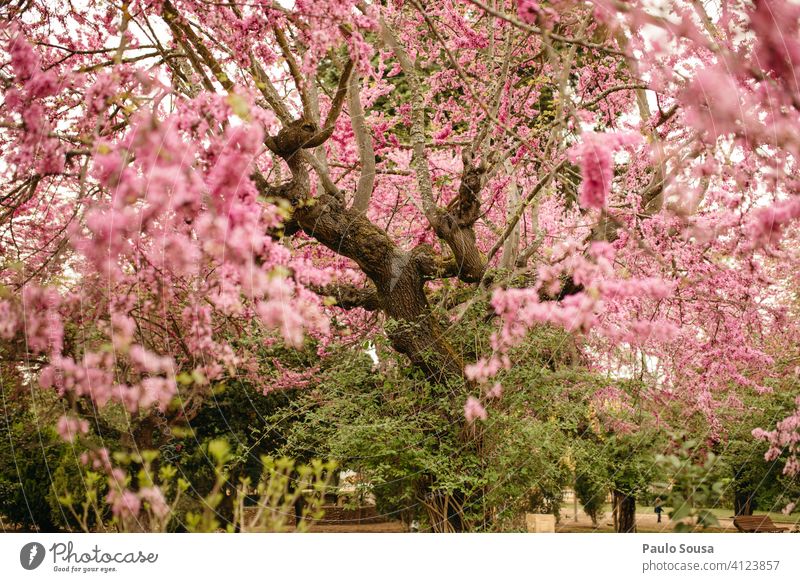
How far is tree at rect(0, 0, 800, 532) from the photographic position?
2023mm

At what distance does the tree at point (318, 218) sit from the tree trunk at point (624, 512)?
43 centimetres

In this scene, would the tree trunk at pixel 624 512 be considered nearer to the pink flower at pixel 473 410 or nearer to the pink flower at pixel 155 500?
the pink flower at pixel 473 410

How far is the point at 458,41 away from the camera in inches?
142

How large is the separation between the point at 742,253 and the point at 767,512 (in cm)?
96

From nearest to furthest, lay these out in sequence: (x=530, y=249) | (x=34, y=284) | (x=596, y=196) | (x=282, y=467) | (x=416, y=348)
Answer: (x=596, y=196) < (x=34, y=284) < (x=282, y=467) < (x=416, y=348) < (x=530, y=249)

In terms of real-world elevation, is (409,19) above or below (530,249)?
above

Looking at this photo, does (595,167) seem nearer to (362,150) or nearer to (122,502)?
(362,150)

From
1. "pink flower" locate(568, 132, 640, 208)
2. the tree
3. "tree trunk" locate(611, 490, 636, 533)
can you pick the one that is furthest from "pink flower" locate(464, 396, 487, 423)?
"pink flower" locate(568, 132, 640, 208)

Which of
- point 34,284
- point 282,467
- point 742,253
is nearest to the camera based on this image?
point 34,284

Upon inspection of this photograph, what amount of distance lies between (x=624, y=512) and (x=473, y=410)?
714 millimetres

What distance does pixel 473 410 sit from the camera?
2781mm

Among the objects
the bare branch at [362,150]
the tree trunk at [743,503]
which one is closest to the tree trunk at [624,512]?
the tree trunk at [743,503]
